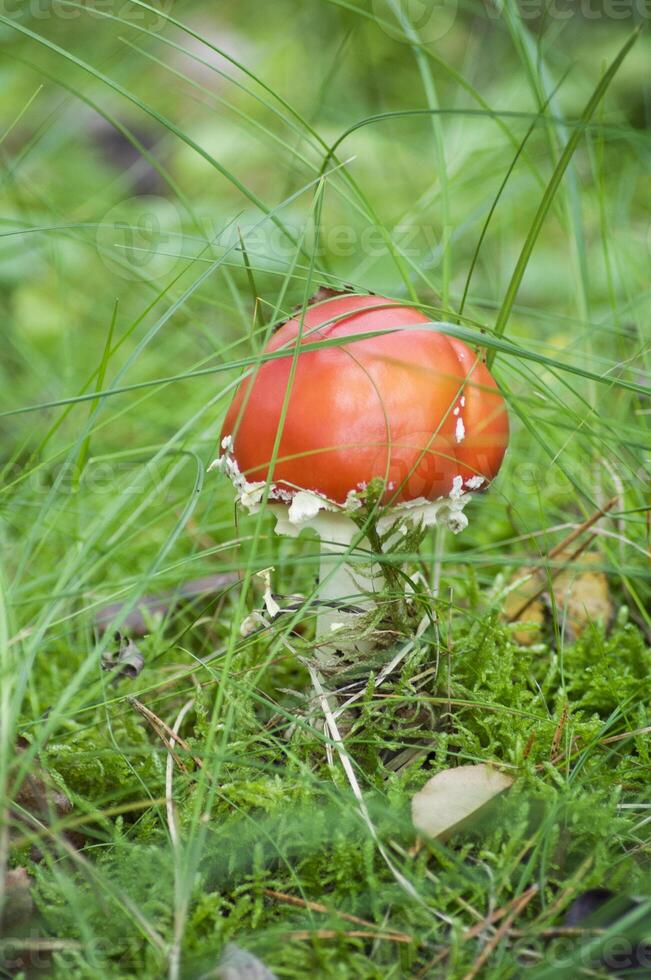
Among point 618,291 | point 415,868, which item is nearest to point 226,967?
point 415,868

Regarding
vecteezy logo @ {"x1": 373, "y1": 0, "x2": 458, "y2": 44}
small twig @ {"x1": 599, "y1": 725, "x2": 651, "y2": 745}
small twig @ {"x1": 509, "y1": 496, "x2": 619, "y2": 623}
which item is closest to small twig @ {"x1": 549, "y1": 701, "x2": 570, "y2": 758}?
small twig @ {"x1": 599, "y1": 725, "x2": 651, "y2": 745}

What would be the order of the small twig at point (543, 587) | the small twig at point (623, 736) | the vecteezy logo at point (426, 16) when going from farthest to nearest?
the vecteezy logo at point (426, 16) < the small twig at point (543, 587) < the small twig at point (623, 736)

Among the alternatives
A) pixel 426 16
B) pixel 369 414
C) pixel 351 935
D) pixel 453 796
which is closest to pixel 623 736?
pixel 453 796

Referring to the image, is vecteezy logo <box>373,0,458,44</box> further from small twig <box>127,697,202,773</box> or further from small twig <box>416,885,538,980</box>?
small twig <box>416,885,538,980</box>

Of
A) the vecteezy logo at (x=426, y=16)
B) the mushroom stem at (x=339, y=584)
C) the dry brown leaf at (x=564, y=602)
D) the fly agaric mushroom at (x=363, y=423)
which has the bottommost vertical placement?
the dry brown leaf at (x=564, y=602)

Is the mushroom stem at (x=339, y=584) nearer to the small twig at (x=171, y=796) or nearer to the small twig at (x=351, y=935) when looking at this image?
the small twig at (x=171, y=796)

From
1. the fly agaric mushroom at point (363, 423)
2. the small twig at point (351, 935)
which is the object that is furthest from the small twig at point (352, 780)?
the fly agaric mushroom at point (363, 423)

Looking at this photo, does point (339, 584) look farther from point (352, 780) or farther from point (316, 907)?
point (316, 907)

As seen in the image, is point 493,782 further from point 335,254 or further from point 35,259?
point 35,259
